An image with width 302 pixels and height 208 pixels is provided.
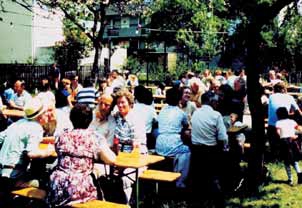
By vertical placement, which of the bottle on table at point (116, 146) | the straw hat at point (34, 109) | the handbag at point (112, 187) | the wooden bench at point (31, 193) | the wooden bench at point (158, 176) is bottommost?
the handbag at point (112, 187)

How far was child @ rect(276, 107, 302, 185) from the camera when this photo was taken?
26.2 feet

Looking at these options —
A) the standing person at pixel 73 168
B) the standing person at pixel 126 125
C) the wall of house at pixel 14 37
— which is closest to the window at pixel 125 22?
the wall of house at pixel 14 37

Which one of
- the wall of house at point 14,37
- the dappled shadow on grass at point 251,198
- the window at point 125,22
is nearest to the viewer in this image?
the dappled shadow on grass at point 251,198

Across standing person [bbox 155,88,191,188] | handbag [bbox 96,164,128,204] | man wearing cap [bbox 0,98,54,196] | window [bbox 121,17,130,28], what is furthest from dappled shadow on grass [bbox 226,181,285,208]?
window [bbox 121,17,130,28]

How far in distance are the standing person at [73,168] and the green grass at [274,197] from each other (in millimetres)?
2646

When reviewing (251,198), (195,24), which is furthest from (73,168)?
(195,24)

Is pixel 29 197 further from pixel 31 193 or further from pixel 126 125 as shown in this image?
pixel 126 125

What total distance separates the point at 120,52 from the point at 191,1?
10.5 metres

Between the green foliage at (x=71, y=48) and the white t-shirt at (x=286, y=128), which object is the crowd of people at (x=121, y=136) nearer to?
the white t-shirt at (x=286, y=128)

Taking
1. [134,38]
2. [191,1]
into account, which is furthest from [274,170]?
[134,38]

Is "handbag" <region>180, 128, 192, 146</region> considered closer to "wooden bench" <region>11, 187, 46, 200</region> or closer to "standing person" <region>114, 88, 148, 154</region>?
"standing person" <region>114, 88, 148, 154</region>

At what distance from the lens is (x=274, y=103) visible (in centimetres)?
946

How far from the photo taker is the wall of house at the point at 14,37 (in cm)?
4338

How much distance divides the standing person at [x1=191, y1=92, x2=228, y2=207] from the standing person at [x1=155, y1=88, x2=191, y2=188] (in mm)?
137
